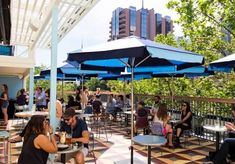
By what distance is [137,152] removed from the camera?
5895 millimetres

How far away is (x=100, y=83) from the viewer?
35312 millimetres

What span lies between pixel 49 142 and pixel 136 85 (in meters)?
13.0

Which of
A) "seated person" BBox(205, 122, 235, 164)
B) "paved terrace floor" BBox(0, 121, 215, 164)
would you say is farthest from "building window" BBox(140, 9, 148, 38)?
"seated person" BBox(205, 122, 235, 164)

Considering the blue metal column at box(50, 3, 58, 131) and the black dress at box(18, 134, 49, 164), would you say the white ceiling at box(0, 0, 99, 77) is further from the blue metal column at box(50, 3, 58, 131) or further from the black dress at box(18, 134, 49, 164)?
the black dress at box(18, 134, 49, 164)

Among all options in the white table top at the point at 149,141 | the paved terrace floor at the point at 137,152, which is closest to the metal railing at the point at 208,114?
the paved terrace floor at the point at 137,152

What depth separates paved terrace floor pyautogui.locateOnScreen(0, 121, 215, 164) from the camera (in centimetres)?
523

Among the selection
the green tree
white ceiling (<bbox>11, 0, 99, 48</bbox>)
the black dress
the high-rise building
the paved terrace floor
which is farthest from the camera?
the high-rise building

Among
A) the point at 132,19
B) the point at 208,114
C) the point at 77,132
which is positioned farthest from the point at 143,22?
the point at 77,132

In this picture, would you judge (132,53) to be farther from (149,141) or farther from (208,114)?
(208,114)

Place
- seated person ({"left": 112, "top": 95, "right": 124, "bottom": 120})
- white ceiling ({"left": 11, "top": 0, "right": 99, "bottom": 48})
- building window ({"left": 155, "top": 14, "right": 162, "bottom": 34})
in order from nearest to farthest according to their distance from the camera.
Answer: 1. white ceiling ({"left": 11, "top": 0, "right": 99, "bottom": 48})
2. seated person ({"left": 112, "top": 95, "right": 124, "bottom": 120})
3. building window ({"left": 155, "top": 14, "right": 162, "bottom": 34})

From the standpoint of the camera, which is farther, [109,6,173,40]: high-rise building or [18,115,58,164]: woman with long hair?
[109,6,173,40]: high-rise building

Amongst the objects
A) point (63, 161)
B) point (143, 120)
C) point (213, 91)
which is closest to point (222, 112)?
point (143, 120)

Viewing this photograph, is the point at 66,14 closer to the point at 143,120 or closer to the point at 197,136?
the point at 143,120

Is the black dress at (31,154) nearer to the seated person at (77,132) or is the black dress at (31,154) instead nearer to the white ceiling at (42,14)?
the seated person at (77,132)
